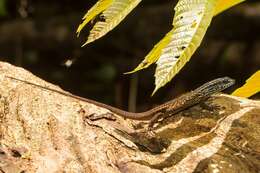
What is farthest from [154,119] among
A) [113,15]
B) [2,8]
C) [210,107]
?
[2,8]

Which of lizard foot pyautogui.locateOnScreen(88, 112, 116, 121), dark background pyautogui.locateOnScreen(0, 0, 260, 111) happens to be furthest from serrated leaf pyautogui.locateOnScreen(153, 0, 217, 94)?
dark background pyautogui.locateOnScreen(0, 0, 260, 111)

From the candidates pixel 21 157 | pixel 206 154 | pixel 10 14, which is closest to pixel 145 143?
pixel 206 154

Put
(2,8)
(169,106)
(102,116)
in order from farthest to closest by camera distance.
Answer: (2,8), (169,106), (102,116)

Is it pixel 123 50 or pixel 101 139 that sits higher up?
pixel 101 139

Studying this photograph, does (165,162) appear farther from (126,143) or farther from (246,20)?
(246,20)

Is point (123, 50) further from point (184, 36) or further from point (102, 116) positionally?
point (184, 36)

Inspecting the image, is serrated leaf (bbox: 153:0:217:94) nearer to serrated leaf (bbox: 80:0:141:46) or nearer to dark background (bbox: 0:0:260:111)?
serrated leaf (bbox: 80:0:141:46)

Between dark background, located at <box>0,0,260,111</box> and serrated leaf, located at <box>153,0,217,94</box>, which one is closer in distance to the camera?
serrated leaf, located at <box>153,0,217,94</box>
